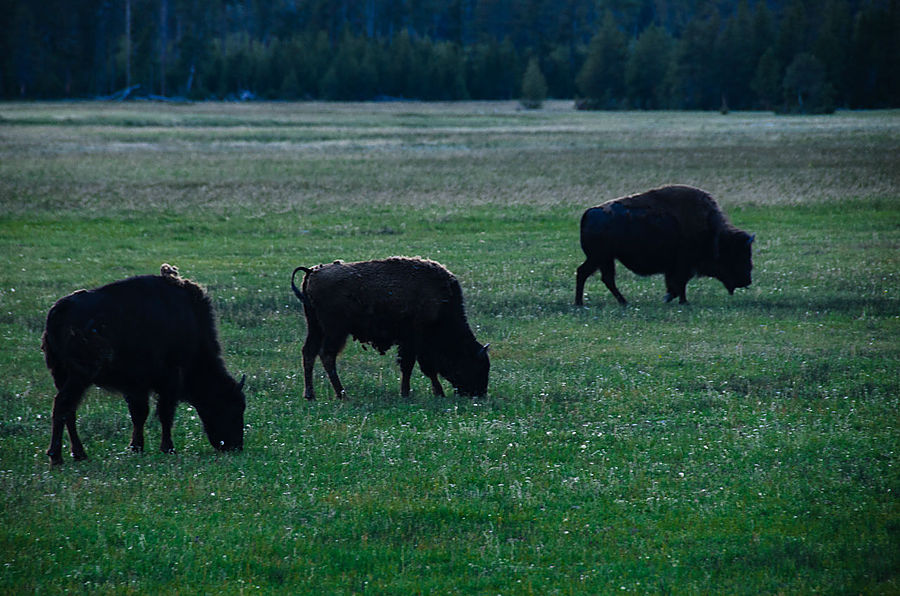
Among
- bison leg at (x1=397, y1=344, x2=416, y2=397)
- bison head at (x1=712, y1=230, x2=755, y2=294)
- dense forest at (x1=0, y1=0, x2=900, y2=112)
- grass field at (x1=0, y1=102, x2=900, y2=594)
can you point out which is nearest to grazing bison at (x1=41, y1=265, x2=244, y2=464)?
grass field at (x1=0, y1=102, x2=900, y2=594)

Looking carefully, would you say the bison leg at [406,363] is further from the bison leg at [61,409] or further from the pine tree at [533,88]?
the pine tree at [533,88]

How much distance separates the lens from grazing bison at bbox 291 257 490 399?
10961mm

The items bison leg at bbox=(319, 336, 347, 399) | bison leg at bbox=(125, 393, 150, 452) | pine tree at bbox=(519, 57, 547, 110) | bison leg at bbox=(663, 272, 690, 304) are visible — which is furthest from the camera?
pine tree at bbox=(519, 57, 547, 110)

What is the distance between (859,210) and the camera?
27.2 metres

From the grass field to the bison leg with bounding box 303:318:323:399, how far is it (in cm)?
18

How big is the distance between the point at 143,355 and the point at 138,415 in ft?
2.00

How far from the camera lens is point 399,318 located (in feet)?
36.3

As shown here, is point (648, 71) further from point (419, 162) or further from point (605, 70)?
point (419, 162)

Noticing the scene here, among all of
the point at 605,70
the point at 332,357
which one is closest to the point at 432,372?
the point at 332,357

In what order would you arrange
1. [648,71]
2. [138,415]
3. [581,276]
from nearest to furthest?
1. [138,415]
2. [581,276]
3. [648,71]

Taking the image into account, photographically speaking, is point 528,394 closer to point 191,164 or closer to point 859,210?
point 859,210

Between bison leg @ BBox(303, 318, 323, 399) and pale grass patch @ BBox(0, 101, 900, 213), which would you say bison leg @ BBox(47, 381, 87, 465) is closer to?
bison leg @ BBox(303, 318, 323, 399)

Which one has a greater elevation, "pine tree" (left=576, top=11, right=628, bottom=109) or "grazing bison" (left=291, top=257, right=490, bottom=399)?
"pine tree" (left=576, top=11, right=628, bottom=109)

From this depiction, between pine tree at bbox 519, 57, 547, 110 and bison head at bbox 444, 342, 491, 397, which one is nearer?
bison head at bbox 444, 342, 491, 397
